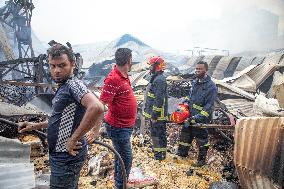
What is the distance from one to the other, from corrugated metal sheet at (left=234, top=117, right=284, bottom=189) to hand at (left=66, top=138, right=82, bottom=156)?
9.68 ft

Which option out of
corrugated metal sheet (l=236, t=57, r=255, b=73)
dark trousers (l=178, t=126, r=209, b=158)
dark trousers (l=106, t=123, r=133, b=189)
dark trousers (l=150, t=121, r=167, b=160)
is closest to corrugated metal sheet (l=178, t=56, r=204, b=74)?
corrugated metal sheet (l=236, t=57, r=255, b=73)

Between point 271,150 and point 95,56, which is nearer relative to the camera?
point 271,150

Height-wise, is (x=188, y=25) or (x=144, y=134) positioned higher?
(x=188, y=25)

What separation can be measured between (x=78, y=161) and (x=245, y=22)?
1917 inches

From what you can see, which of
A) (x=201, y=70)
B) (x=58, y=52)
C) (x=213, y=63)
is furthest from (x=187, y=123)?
(x=213, y=63)

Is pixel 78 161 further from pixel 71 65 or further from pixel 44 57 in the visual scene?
pixel 44 57

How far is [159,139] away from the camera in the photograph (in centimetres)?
623

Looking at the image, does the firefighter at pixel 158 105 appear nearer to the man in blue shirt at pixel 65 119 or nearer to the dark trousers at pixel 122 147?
the dark trousers at pixel 122 147

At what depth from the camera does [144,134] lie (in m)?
7.84

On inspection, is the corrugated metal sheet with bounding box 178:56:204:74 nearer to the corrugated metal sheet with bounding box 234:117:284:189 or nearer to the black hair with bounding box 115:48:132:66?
the corrugated metal sheet with bounding box 234:117:284:189

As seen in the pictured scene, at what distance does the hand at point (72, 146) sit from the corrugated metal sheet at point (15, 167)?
735 millimetres

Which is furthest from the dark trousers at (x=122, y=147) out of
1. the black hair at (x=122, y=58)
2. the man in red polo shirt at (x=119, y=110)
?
the black hair at (x=122, y=58)

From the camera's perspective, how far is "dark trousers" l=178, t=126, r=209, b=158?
238 inches

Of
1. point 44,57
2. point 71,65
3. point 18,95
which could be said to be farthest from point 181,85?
point 71,65
